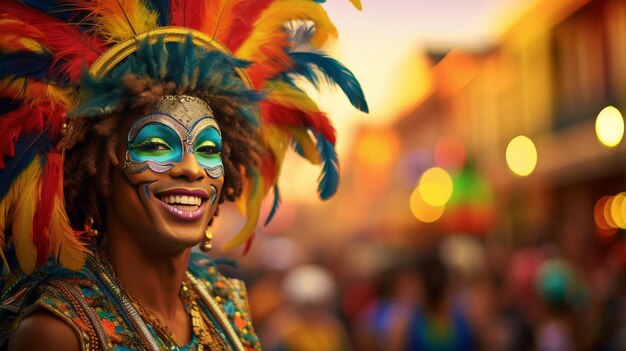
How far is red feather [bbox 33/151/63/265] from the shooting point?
312 cm

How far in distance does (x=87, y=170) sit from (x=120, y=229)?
0.26 metres

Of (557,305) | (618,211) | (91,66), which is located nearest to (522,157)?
(618,211)

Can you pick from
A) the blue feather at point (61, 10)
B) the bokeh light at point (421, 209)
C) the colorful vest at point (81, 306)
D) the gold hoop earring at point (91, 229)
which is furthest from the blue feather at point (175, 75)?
the bokeh light at point (421, 209)

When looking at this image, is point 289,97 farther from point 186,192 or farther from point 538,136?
point 538,136

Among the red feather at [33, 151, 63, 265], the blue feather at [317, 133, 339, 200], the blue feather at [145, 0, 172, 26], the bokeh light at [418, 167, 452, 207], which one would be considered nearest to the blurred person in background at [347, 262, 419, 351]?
the blue feather at [317, 133, 339, 200]

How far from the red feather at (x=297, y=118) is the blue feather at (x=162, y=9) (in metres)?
0.59

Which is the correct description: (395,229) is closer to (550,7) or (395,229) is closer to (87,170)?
(550,7)

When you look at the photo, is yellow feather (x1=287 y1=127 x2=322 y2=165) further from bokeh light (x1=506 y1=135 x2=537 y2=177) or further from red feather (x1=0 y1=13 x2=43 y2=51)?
bokeh light (x1=506 y1=135 x2=537 y2=177)

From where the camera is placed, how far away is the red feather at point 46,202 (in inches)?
123

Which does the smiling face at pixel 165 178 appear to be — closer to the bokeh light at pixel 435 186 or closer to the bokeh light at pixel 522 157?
the bokeh light at pixel 435 186

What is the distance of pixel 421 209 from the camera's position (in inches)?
1120

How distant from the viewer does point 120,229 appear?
11.1 feet

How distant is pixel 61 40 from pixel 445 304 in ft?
16.4

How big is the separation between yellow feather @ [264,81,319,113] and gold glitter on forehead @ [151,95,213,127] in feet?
1.56
